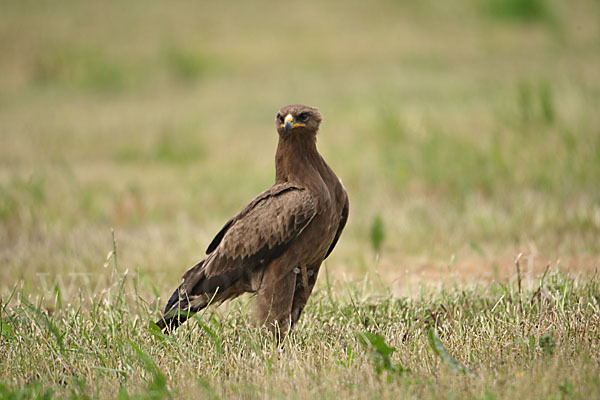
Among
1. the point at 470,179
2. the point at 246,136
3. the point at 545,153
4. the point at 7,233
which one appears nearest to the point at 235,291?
the point at 7,233

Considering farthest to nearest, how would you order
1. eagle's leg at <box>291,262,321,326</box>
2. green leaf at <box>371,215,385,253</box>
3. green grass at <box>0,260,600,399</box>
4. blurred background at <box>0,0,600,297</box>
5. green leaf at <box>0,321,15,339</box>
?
blurred background at <box>0,0,600,297</box>
green leaf at <box>371,215,385,253</box>
eagle's leg at <box>291,262,321,326</box>
green leaf at <box>0,321,15,339</box>
green grass at <box>0,260,600,399</box>

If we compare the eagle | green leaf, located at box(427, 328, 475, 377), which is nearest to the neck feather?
the eagle

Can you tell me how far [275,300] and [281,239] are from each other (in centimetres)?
39

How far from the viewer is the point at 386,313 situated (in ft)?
15.5

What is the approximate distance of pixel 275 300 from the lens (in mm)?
4254

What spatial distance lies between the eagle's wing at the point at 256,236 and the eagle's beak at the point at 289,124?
362 mm

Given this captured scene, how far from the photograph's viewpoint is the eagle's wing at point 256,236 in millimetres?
4125

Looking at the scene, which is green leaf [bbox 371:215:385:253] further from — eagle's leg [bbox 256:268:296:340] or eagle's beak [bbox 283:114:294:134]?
eagle's beak [bbox 283:114:294:134]

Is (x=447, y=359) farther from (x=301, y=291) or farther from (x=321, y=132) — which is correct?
(x=321, y=132)

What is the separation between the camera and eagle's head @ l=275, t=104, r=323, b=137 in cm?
418

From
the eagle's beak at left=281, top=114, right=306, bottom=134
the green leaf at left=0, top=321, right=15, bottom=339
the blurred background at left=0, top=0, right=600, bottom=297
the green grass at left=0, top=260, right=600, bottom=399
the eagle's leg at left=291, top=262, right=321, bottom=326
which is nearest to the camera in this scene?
the green grass at left=0, top=260, right=600, bottom=399

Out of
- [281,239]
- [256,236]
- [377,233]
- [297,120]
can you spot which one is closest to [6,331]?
[256,236]

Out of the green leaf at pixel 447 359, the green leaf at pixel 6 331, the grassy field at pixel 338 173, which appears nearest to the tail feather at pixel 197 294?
the grassy field at pixel 338 173

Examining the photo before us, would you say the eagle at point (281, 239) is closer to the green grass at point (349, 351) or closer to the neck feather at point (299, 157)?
the neck feather at point (299, 157)
